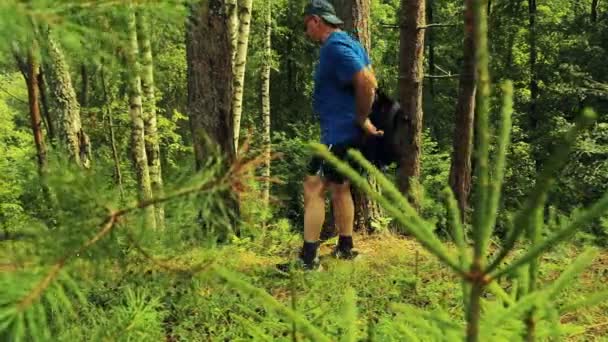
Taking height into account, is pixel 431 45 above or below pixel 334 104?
above

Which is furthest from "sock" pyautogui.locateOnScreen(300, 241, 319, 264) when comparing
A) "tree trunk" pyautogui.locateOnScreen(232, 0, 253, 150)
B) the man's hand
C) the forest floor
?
"tree trunk" pyautogui.locateOnScreen(232, 0, 253, 150)

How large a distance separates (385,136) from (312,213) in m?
0.81

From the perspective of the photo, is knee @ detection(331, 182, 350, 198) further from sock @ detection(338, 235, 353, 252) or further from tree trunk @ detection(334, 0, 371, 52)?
tree trunk @ detection(334, 0, 371, 52)

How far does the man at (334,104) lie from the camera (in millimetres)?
3967

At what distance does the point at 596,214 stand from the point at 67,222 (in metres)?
1.22

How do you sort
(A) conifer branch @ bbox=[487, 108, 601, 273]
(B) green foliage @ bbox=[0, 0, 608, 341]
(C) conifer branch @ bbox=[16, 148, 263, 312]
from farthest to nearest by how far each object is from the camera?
(C) conifer branch @ bbox=[16, 148, 263, 312]
(B) green foliage @ bbox=[0, 0, 608, 341]
(A) conifer branch @ bbox=[487, 108, 601, 273]

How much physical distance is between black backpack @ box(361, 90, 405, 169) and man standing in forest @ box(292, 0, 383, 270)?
0.38 ft

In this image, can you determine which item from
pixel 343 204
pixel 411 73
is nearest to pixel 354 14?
pixel 411 73

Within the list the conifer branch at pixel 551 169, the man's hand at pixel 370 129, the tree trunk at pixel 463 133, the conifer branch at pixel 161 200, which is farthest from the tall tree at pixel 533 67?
the conifer branch at pixel 551 169

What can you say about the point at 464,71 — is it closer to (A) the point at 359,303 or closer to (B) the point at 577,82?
(A) the point at 359,303

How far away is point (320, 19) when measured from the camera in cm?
413

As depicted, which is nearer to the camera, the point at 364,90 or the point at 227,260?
the point at 227,260

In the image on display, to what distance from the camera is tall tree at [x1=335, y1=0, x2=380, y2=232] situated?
20.6 feet

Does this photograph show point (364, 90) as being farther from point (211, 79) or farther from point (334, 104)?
point (211, 79)
